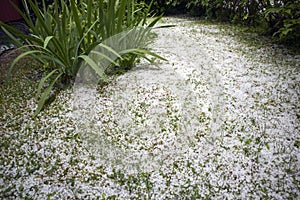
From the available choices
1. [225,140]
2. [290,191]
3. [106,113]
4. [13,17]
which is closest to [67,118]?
[106,113]

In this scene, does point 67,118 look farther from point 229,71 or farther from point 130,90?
point 229,71

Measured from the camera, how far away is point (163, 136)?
2.12 meters

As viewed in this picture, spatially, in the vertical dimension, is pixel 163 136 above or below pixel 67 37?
below

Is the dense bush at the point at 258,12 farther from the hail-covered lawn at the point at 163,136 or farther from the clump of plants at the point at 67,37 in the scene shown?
the clump of plants at the point at 67,37

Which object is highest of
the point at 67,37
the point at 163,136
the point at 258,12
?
the point at 258,12

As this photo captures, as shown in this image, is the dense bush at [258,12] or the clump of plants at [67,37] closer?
the clump of plants at [67,37]

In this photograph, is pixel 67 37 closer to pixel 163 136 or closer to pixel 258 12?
pixel 163 136

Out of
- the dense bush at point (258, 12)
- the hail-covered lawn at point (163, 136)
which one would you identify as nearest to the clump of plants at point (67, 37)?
the hail-covered lawn at point (163, 136)

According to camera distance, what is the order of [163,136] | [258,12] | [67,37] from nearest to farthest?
[163,136] < [67,37] < [258,12]

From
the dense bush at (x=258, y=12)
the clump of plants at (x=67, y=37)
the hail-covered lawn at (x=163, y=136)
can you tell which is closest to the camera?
the hail-covered lawn at (x=163, y=136)

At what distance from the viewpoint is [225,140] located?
2078 millimetres

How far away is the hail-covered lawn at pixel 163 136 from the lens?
171cm

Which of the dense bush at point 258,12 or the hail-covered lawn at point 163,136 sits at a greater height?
the dense bush at point 258,12

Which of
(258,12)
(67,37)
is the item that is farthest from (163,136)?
(258,12)
